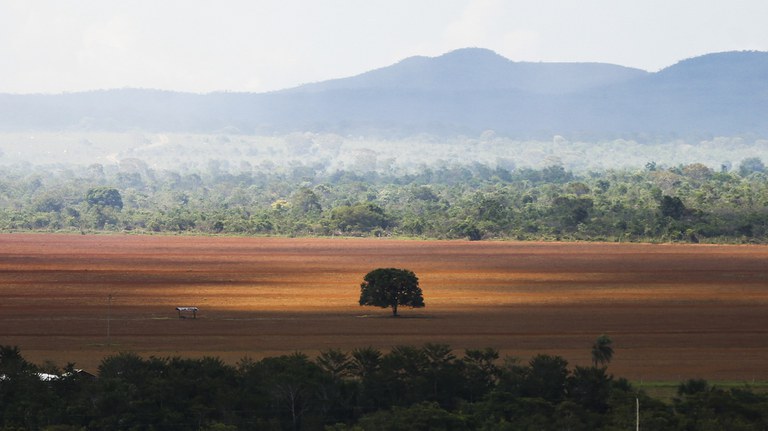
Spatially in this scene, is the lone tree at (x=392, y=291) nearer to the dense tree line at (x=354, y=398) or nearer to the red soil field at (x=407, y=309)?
the red soil field at (x=407, y=309)

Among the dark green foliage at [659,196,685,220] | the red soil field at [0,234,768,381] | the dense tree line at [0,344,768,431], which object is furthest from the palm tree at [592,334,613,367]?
the dark green foliage at [659,196,685,220]

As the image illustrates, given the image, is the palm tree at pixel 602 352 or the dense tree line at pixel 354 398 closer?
the dense tree line at pixel 354 398

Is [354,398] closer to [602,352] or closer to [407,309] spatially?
[602,352]

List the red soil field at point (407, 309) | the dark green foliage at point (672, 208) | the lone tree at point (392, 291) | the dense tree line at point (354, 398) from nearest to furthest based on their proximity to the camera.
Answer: the dense tree line at point (354, 398) < the red soil field at point (407, 309) < the lone tree at point (392, 291) < the dark green foliage at point (672, 208)

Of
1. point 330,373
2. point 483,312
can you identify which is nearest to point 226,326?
point 483,312

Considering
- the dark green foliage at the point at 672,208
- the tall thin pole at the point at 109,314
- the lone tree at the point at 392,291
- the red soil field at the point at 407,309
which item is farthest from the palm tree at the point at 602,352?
the dark green foliage at the point at 672,208

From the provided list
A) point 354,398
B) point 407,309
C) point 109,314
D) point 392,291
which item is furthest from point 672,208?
point 354,398

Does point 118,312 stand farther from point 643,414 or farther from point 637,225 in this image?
point 637,225
